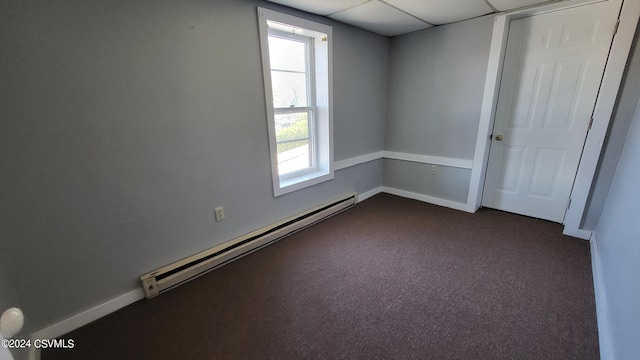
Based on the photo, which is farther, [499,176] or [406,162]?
[406,162]

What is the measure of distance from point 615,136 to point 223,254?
11.5 ft

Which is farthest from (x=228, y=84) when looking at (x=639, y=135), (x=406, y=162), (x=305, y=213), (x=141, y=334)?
(x=639, y=135)

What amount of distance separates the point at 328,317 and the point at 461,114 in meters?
2.67

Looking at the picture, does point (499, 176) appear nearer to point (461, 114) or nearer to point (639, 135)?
point (461, 114)

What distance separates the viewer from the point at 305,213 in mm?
2838

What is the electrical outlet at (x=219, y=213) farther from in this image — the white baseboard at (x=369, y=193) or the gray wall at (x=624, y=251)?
the gray wall at (x=624, y=251)

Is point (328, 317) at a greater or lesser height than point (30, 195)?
lesser

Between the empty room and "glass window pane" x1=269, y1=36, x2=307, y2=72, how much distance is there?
0.02m

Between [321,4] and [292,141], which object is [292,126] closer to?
[292,141]

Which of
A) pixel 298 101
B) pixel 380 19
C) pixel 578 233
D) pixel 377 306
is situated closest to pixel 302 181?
pixel 298 101

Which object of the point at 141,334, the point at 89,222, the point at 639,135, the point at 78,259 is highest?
the point at 639,135

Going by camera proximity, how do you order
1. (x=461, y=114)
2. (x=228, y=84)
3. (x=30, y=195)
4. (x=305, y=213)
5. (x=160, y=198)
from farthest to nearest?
(x=461, y=114) → (x=305, y=213) → (x=228, y=84) → (x=160, y=198) → (x=30, y=195)

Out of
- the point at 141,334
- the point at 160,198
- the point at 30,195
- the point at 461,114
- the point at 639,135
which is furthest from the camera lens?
the point at 461,114

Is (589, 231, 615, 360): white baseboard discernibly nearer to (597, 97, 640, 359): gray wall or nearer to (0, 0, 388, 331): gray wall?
(597, 97, 640, 359): gray wall
